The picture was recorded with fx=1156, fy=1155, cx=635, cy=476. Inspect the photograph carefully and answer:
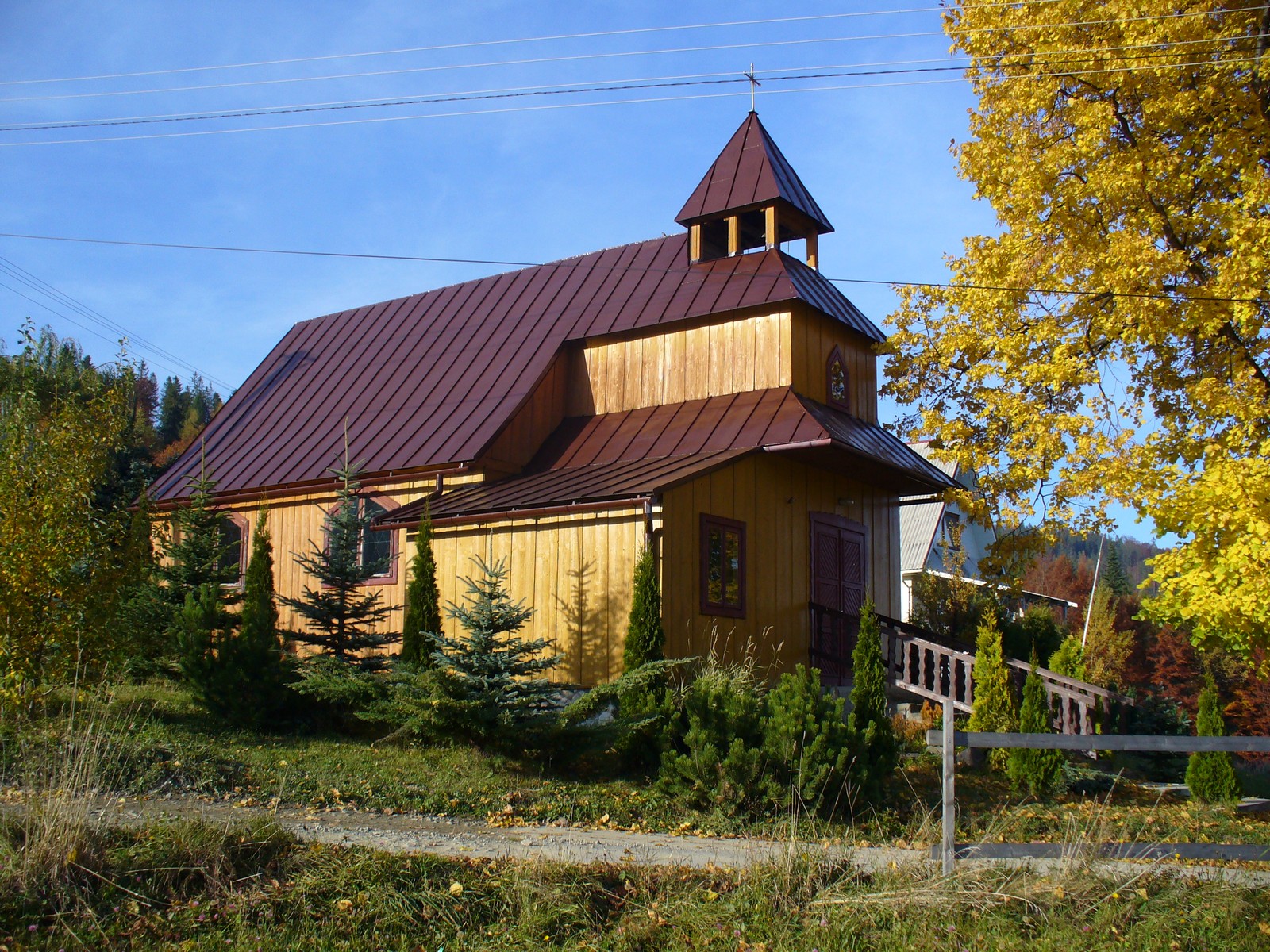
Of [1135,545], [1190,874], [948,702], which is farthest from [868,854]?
[1135,545]

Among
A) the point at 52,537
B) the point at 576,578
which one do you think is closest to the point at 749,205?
the point at 576,578

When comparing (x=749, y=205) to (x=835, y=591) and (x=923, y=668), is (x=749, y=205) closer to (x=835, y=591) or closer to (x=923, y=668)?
(x=835, y=591)

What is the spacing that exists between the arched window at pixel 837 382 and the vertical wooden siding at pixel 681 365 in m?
1.39

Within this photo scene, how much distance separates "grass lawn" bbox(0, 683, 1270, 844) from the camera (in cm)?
1000

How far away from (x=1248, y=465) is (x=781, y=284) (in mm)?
7862

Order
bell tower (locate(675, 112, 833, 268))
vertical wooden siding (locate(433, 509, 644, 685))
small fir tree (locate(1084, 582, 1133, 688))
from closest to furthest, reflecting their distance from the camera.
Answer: vertical wooden siding (locate(433, 509, 644, 685)) < bell tower (locate(675, 112, 833, 268)) < small fir tree (locate(1084, 582, 1133, 688))

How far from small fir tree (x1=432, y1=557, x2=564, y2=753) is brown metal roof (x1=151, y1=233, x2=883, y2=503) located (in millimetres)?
5988

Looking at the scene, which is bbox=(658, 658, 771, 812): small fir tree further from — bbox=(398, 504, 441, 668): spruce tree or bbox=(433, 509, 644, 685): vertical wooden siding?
bbox=(398, 504, 441, 668): spruce tree

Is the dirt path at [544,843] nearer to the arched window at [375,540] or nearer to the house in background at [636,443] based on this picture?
the house in background at [636,443]

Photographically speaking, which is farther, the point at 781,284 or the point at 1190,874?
the point at 781,284

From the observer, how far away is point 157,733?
1186 cm

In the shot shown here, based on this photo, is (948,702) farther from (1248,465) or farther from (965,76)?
(965,76)

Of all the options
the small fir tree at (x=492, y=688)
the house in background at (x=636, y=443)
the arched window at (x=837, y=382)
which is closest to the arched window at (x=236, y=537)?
the house in background at (x=636, y=443)

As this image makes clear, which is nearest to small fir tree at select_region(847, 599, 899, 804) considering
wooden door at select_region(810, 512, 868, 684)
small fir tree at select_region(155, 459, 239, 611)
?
wooden door at select_region(810, 512, 868, 684)
